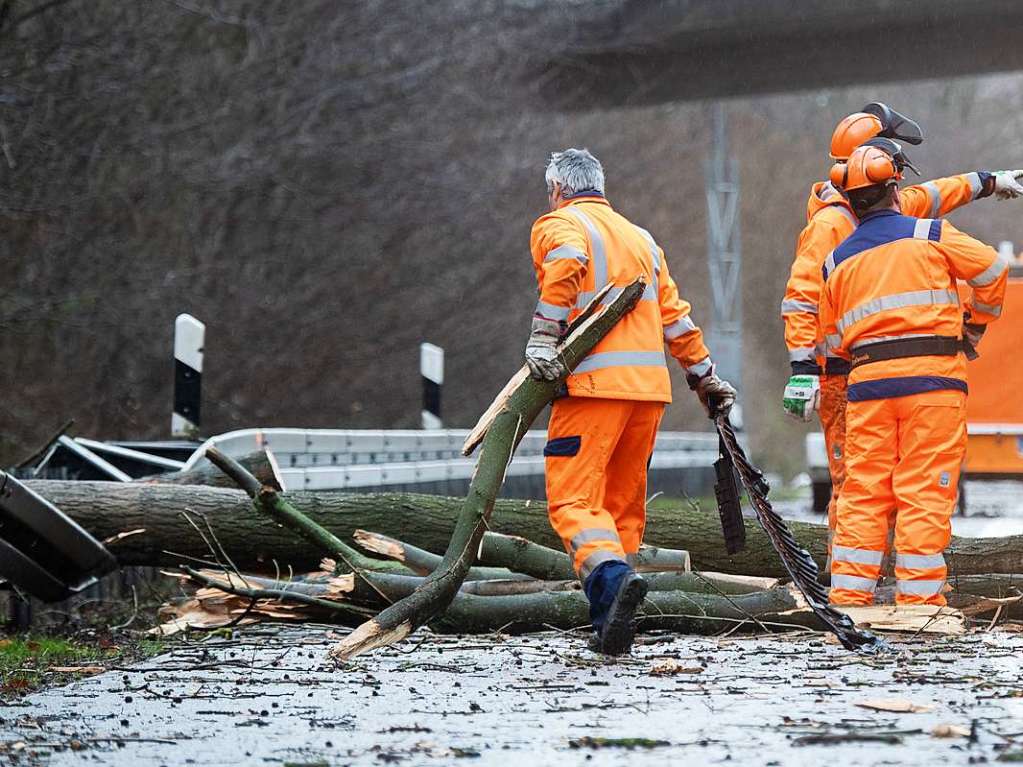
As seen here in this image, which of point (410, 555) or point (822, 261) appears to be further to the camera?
point (822, 261)

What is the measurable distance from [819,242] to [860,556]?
1585 millimetres

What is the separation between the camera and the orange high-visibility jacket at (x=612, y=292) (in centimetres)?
665

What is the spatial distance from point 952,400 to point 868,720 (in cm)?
275

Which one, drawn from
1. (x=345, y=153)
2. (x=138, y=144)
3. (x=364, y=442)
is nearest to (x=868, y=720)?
(x=364, y=442)

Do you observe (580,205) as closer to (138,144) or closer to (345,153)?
(138,144)

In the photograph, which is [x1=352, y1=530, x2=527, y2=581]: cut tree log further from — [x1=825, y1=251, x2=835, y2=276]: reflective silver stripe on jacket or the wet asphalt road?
[x1=825, y1=251, x2=835, y2=276]: reflective silver stripe on jacket

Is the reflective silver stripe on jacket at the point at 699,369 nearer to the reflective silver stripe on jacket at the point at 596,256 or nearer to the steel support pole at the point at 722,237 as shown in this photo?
the reflective silver stripe on jacket at the point at 596,256

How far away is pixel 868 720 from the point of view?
4770 mm

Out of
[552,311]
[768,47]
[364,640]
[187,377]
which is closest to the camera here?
[364,640]

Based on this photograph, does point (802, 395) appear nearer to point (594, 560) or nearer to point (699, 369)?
point (699, 369)

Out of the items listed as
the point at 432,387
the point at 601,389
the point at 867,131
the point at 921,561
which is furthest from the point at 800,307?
the point at 432,387

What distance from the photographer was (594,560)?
6.38m

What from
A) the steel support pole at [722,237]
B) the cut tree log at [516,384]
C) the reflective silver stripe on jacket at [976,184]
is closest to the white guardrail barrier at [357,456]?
the cut tree log at [516,384]

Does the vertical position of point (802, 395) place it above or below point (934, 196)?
below
